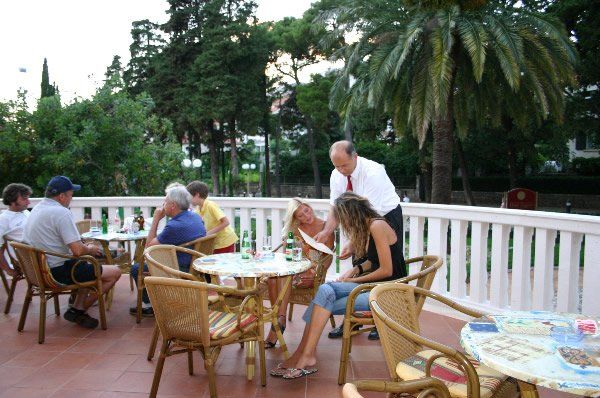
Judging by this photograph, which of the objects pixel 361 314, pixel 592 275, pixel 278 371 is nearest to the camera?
pixel 361 314

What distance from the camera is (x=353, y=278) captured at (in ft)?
11.3

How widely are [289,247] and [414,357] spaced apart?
1.68m

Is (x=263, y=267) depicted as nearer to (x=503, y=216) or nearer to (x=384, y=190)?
(x=384, y=190)

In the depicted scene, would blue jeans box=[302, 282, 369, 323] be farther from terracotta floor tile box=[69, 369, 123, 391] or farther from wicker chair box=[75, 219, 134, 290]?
wicker chair box=[75, 219, 134, 290]

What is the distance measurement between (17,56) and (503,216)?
13.8 metres

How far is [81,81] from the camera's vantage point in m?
10.8

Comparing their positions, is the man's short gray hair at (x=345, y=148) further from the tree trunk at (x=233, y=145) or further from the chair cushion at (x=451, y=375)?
the tree trunk at (x=233, y=145)

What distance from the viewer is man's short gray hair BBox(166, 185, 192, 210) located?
13.8 ft

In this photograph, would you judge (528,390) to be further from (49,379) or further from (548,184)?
(548,184)

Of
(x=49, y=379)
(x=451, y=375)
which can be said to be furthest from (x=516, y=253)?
(x=49, y=379)

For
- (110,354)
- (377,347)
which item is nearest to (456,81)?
(377,347)

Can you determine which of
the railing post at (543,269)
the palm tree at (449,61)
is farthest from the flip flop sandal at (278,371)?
the palm tree at (449,61)

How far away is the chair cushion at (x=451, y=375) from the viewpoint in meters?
2.10

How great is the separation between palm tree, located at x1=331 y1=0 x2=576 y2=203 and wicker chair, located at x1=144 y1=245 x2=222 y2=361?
26.7 ft
